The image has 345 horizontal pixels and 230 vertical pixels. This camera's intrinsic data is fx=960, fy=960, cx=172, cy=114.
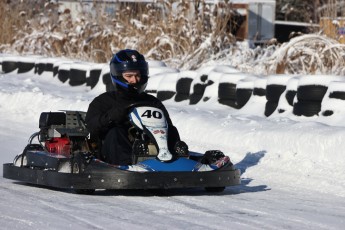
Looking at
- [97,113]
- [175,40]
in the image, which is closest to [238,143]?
[97,113]

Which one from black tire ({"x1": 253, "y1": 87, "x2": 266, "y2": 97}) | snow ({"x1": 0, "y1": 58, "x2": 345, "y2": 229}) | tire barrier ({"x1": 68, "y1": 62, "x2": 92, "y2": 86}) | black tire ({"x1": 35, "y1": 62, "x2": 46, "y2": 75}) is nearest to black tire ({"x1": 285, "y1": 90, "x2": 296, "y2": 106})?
snow ({"x1": 0, "y1": 58, "x2": 345, "y2": 229})

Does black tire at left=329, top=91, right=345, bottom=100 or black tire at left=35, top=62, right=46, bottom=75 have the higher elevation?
black tire at left=329, top=91, right=345, bottom=100

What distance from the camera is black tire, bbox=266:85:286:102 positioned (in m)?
10.8

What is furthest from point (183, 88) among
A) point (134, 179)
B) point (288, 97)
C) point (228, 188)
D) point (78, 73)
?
point (134, 179)

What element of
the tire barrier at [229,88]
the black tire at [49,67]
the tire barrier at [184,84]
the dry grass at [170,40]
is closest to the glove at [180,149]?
the tire barrier at [229,88]

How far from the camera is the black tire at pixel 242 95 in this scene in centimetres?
1140

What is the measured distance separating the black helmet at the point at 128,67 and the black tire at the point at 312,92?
128 inches

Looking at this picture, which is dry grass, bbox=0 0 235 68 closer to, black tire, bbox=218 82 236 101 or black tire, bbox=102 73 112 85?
black tire, bbox=102 73 112 85

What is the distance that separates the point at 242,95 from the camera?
37.6ft

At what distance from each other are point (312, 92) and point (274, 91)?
0.83 metres

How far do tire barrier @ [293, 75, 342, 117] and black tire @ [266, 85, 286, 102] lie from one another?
0.52 meters

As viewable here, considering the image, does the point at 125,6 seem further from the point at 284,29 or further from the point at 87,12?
the point at 284,29

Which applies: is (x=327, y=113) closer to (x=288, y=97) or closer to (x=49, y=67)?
(x=288, y=97)

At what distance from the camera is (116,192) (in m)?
6.79
